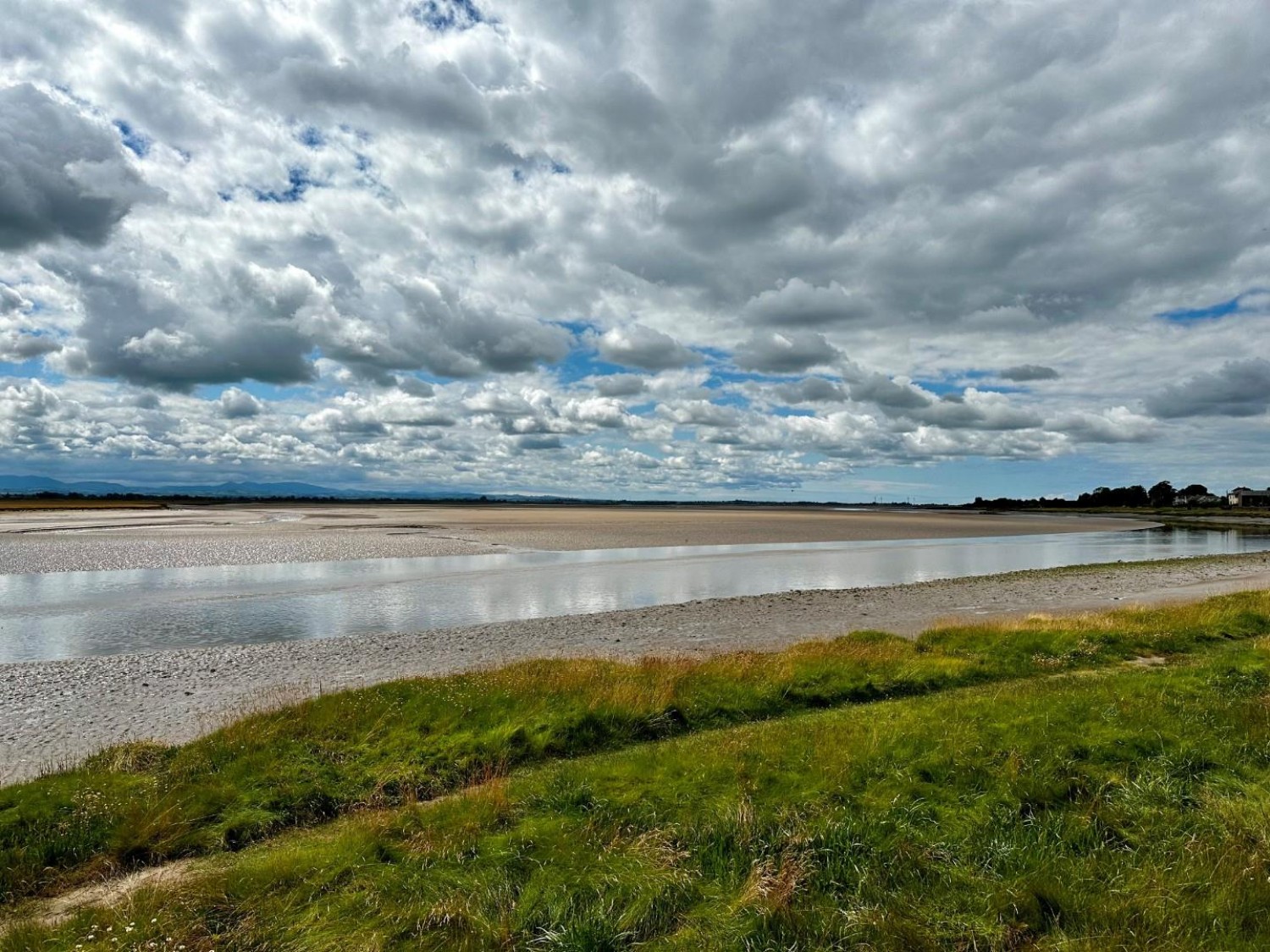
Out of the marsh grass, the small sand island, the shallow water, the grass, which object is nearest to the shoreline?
the small sand island

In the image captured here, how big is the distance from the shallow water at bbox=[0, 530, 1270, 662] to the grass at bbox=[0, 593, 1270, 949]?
51.0 ft

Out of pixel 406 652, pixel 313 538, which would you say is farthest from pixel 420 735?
pixel 313 538

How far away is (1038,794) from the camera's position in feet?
30.2

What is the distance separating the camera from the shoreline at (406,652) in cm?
1520

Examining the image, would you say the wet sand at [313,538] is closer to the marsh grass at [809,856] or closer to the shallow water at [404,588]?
the shallow water at [404,588]

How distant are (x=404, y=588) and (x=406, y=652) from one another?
649 inches

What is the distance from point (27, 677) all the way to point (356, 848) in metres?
17.1

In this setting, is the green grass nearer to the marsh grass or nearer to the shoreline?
the marsh grass

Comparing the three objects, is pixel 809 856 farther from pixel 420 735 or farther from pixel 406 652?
pixel 406 652

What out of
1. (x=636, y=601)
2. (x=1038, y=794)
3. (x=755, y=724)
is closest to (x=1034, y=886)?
(x=1038, y=794)

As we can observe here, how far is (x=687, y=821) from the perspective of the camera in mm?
8734

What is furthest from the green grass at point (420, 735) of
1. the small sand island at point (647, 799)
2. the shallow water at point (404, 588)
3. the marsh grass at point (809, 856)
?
the shallow water at point (404, 588)

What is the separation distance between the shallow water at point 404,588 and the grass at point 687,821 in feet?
51.0

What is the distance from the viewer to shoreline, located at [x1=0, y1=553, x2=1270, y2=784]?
598 inches
